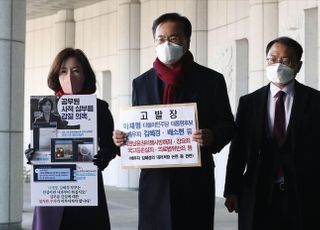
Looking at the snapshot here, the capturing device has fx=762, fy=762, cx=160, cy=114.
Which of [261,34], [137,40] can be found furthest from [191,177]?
[137,40]

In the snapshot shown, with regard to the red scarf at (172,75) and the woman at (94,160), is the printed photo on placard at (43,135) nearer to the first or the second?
the woman at (94,160)

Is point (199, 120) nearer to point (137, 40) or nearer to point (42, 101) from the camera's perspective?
point (42, 101)

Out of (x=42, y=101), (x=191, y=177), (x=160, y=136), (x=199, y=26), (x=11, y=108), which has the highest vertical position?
(x=199, y=26)

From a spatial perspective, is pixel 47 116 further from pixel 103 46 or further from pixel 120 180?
pixel 103 46

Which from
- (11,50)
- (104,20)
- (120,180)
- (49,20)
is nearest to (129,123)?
(11,50)

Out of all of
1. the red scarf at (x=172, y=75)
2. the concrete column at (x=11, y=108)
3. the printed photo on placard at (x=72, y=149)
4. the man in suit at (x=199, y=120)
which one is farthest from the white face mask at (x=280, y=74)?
the concrete column at (x=11, y=108)

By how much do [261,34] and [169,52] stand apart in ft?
41.8

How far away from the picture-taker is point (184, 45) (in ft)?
15.7

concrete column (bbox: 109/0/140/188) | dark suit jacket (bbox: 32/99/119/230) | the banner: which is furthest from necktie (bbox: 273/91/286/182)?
concrete column (bbox: 109/0/140/188)

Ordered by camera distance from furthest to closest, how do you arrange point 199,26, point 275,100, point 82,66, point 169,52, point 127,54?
point 127,54, point 199,26, point 275,100, point 82,66, point 169,52

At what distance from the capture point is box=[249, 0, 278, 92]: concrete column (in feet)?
56.0

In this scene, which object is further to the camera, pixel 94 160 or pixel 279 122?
pixel 279 122

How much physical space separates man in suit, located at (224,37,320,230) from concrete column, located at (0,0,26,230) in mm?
6972

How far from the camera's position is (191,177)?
4766 mm
